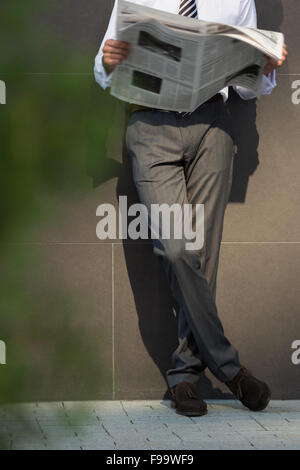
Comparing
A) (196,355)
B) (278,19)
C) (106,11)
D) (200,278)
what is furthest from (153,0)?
(196,355)

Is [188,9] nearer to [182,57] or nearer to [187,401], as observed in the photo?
[182,57]

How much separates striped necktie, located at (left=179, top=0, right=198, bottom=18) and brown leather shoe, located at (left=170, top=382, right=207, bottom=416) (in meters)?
1.32

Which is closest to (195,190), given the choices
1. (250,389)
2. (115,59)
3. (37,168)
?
(115,59)

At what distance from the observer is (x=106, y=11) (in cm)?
276

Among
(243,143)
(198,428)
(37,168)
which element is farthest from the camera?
(243,143)

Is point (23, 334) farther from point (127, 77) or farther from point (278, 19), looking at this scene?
point (278, 19)

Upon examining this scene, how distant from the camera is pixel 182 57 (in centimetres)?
212

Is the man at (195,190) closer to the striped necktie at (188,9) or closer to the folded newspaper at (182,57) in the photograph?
the striped necktie at (188,9)

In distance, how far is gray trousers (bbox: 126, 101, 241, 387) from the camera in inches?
94.7

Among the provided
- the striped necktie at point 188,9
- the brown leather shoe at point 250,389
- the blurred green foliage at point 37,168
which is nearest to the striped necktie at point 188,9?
the striped necktie at point 188,9

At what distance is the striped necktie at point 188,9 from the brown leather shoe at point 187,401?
1322 millimetres

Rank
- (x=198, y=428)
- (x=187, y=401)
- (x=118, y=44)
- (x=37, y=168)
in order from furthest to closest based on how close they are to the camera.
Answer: (x=187, y=401) → (x=198, y=428) → (x=118, y=44) → (x=37, y=168)

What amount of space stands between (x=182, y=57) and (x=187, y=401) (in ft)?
3.89

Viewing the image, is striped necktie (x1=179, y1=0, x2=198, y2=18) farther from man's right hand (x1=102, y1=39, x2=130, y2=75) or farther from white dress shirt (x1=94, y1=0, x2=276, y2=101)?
man's right hand (x1=102, y1=39, x2=130, y2=75)
